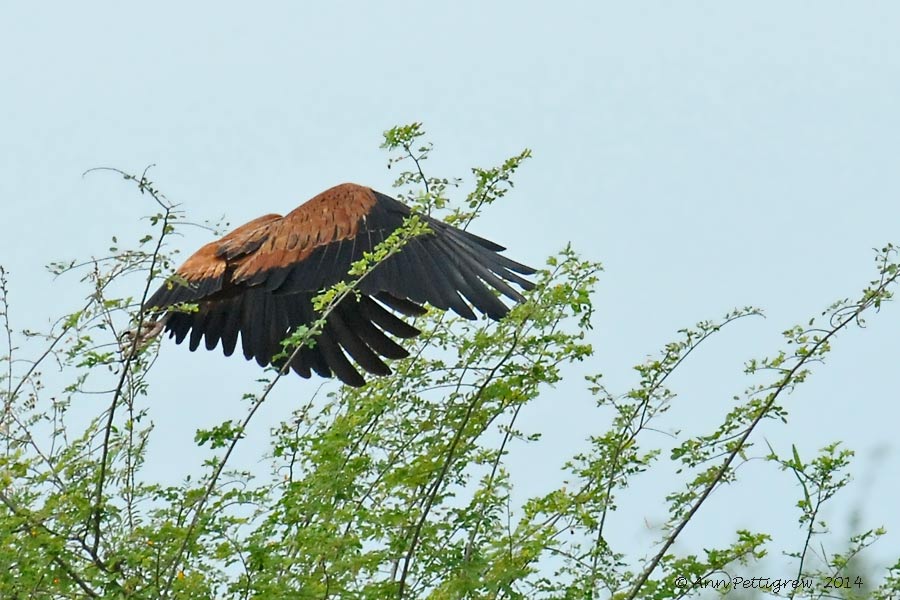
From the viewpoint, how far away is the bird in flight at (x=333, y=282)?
5.38 metres

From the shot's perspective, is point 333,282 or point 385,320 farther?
point 333,282

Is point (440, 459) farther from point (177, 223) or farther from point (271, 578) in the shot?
point (177, 223)

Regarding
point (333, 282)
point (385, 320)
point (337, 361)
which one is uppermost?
point (333, 282)

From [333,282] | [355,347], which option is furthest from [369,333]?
[333,282]

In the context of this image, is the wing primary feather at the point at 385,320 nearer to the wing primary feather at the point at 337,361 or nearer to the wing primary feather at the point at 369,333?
the wing primary feather at the point at 369,333

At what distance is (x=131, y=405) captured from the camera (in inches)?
166

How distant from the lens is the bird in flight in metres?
5.38

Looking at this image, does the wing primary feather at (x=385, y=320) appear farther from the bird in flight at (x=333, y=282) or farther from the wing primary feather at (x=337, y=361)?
the wing primary feather at (x=337, y=361)

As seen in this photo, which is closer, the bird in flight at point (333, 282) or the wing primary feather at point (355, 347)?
the bird in flight at point (333, 282)

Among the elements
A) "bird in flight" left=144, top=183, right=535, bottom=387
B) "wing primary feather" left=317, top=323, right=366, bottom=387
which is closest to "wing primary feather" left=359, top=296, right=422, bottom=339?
"bird in flight" left=144, top=183, right=535, bottom=387

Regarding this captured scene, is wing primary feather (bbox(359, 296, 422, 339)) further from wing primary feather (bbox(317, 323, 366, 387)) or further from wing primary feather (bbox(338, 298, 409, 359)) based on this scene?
wing primary feather (bbox(317, 323, 366, 387))

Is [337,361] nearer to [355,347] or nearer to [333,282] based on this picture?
[355,347]

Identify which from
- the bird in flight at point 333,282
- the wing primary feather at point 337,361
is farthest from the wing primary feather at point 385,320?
the wing primary feather at point 337,361

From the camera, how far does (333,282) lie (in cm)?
582
